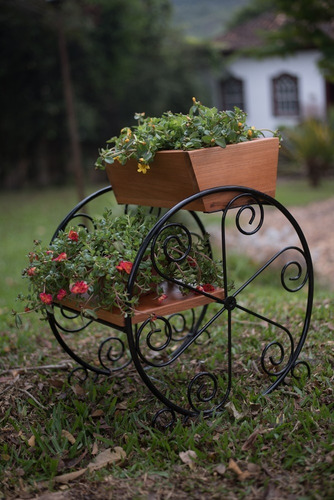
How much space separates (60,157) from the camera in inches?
614

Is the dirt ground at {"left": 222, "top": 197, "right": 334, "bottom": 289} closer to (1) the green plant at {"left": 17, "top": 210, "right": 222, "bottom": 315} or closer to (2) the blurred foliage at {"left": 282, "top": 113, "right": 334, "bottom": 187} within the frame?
(2) the blurred foliage at {"left": 282, "top": 113, "right": 334, "bottom": 187}

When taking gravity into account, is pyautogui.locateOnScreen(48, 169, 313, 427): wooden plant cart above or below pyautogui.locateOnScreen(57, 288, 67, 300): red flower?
below

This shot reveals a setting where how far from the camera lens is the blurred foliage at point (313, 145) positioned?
12.4 m

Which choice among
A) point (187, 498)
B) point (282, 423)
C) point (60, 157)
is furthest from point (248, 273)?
point (60, 157)

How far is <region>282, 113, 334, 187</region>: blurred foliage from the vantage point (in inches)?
490

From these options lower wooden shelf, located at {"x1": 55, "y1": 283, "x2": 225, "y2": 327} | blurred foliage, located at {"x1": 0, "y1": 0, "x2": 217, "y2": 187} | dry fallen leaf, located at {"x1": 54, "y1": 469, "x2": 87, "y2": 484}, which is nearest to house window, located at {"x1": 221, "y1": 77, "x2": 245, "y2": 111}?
blurred foliage, located at {"x1": 0, "y1": 0, "x2": 217, "y2": 187}

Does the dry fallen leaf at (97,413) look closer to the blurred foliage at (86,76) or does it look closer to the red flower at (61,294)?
the red flower at (61,294)

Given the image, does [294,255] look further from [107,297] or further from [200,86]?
[200,86]

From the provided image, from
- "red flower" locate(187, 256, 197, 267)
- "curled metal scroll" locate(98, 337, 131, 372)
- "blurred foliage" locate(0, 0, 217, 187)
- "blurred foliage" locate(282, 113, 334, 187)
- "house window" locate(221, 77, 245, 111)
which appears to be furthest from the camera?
"house window" locate(221, 77, 245, 111)

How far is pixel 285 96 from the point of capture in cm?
1853

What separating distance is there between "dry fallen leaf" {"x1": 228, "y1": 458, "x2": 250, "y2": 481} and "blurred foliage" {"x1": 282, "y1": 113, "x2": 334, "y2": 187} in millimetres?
10550

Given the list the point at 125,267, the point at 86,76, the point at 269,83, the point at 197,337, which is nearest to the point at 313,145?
the point at 86,76

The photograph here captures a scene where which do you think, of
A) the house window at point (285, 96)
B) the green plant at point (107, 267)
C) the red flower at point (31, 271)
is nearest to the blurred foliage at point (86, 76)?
the house window at point (285, 96)

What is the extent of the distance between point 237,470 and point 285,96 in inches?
686
